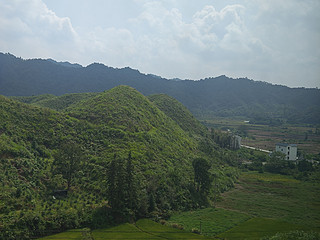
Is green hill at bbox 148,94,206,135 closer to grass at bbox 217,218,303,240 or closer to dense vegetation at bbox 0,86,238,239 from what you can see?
dense vegetation at bbox 0,86,238,239

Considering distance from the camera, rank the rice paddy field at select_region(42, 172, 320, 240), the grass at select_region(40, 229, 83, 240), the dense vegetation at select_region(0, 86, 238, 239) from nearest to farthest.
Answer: the grass at select_region(40, 229, 83, 240)
the dense vegetation at select_region(0, 86, 238, 239)
the rice paddy field at select_region(42, 172, 320, 240)

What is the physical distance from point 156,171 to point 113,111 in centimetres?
2346

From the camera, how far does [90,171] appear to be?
A: 40719mm

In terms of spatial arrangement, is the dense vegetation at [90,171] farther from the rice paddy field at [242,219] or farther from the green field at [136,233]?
the rice paddy field at [242,219]

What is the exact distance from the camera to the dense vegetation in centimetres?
2878

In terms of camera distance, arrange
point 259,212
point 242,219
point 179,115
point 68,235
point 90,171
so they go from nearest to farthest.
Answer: point 68,235, point 242,219, point 259,212, point 90,171, point 179,115

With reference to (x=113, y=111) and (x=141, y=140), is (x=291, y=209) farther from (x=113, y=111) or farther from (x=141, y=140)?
(x=113, y=111)

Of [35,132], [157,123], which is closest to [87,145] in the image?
[35,132]

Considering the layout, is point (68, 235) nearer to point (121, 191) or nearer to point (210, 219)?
point (121, 191)

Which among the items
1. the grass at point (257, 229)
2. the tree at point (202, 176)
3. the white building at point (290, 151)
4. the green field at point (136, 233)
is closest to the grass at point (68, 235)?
the green field at point (136, 233)

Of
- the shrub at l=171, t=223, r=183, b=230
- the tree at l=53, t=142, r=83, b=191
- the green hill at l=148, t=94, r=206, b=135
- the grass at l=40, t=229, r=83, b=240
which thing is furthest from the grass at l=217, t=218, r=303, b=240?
the green hill at l=148, t=94, r=206, b=135

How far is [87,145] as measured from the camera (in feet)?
156

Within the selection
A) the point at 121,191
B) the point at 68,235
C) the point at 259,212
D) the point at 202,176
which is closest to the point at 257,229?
the point at 259,212

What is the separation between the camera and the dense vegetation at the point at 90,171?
28.8m
